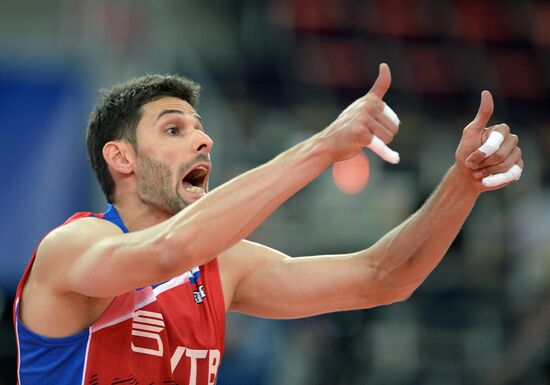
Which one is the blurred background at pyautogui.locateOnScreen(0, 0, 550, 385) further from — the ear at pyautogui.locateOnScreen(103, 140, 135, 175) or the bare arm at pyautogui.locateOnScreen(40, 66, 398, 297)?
the bare arm at pyautogui.locateOnScreen(40, 66, 398, 297)

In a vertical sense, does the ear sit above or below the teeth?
above

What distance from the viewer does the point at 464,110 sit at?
10.4 metres

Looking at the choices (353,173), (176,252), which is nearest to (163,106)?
(176,252)

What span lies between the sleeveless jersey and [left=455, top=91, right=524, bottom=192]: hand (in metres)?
1.31

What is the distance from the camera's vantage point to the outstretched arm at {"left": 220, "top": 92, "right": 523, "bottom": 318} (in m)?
4.06

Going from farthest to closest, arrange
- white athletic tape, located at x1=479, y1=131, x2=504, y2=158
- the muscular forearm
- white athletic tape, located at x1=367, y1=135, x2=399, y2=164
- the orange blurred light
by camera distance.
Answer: the orange blurred light
the muscular forearm
white athletic tape, located at x1=479, y1=131, x2=504, y2=158
white athletic tape, located at x1=367, y1=135, x2=399, y2=164

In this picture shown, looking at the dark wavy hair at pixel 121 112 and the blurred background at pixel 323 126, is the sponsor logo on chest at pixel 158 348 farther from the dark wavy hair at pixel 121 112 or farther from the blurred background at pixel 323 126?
the blurred background at pixel 323 126

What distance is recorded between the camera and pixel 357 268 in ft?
14.1

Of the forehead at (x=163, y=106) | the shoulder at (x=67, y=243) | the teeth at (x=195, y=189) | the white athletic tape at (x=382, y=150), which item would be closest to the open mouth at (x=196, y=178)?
the teeth at (x=195, y=189)

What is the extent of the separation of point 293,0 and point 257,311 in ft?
21.4

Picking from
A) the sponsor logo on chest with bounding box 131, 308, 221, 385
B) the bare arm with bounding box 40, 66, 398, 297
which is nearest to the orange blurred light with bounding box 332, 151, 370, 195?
the sponsor logo on chest with bounding box 131, 308, 221, 385

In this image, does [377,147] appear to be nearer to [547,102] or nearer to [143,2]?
[143,2]

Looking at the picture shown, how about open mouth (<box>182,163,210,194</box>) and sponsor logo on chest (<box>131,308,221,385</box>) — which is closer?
sponsor logo on chest (<box>131,308,221,385</box>)

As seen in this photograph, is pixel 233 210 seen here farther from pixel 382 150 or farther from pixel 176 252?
pixel 382 150
